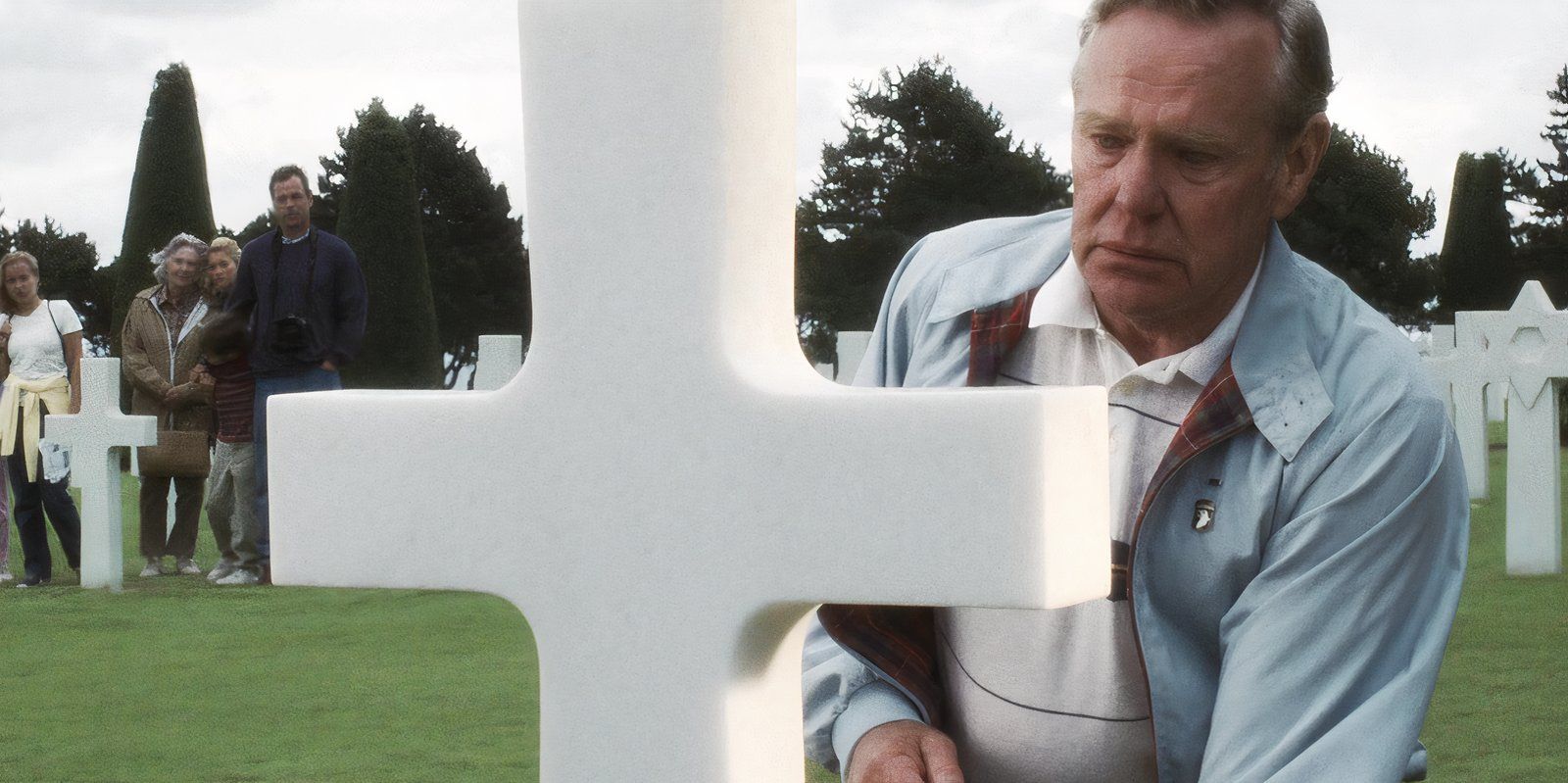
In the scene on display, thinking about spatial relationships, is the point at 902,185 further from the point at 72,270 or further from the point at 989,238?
the point at 989,238

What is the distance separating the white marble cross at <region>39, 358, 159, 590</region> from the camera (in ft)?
26.1

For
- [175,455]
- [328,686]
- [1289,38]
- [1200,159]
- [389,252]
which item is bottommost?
[328,686]

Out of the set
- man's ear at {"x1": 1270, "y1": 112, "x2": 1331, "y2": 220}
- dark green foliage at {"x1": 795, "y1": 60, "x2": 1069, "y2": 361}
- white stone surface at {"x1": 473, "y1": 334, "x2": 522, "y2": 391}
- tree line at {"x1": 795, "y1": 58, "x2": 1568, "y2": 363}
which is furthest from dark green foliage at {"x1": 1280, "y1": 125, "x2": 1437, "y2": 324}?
man's ear at {"x1": 1270, "y1": 112, "x2": 1331, "y2": 220}

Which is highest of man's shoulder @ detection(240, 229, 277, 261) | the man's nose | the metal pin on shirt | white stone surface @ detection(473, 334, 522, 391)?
man's shoulder @ detection(240, 229, 277, 261)

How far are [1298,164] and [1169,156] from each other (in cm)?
26

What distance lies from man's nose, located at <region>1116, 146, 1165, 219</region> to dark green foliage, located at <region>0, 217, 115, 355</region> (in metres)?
34.0

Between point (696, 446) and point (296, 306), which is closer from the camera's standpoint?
point (696, 446)

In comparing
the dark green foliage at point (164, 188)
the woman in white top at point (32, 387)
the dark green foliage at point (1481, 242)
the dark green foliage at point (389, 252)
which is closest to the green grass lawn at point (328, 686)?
the woman in white top at point (32, 387)

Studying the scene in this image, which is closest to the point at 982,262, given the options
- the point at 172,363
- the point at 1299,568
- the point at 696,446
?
the point at 1299,568

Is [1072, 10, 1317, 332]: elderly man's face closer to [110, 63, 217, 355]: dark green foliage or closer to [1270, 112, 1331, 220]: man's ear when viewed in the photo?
[1270, 112, 1331, 220]: man's ear

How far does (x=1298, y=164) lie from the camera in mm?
1635

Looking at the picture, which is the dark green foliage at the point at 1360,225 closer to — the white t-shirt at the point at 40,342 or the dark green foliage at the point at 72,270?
the white t-shirt at the point at 40,342

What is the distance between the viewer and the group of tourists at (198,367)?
288 inches

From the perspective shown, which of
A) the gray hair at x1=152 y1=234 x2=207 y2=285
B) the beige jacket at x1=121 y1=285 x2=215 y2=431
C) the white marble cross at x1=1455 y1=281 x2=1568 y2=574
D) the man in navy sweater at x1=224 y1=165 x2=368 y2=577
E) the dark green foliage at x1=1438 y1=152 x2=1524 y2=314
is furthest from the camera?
the dark green foliage at x1=1438 y1=152 x2=1524 y2=314
